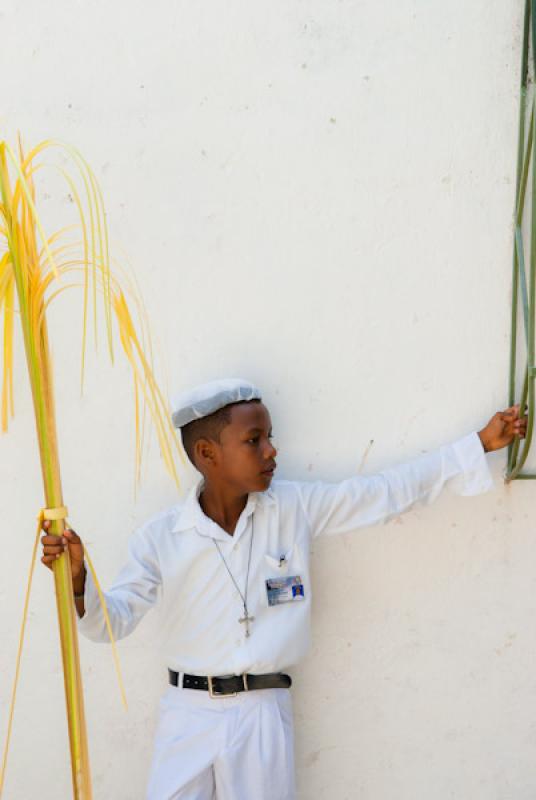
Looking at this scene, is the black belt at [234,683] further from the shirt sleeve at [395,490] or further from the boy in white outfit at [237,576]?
the shirt sleeve at [395,490]

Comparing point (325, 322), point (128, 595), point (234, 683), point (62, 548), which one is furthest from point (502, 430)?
point (62, 548)

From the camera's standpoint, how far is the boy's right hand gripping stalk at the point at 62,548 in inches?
89.2

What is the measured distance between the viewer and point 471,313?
9.92ft

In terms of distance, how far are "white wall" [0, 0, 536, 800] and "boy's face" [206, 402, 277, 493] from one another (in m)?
0.27

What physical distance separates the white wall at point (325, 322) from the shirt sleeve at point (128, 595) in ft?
0.83

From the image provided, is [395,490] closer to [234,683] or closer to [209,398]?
[209,398]

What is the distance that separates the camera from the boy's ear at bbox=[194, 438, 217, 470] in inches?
110

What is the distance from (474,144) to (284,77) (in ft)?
1.88

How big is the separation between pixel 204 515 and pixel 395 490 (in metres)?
0.53

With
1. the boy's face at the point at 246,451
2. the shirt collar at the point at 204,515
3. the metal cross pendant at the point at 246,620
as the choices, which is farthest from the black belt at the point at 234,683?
the boy's face at the point at 246,451

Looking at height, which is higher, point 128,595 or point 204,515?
point 204,515

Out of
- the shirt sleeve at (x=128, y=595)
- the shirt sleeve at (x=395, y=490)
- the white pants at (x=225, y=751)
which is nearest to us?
the shirt sleeve at (x=128, y=595)

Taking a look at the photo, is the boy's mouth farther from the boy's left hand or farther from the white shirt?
the boy's left hand

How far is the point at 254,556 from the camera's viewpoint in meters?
2.81
